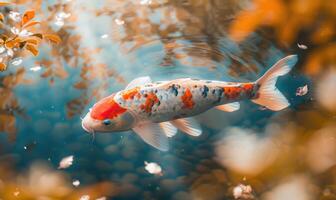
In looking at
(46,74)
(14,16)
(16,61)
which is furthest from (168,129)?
(14,16)

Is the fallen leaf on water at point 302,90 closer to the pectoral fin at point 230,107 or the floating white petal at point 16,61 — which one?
the pectoral fin at point 230,107

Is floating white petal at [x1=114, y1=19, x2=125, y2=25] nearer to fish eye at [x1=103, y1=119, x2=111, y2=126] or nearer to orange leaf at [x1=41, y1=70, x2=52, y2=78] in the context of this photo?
orange leaf at [x1=41, y1=70, x2=52, y2=78]

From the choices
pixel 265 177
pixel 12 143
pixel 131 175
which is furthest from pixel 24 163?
pixel 265 177

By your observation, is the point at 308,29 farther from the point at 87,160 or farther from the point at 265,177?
the point at 87,160

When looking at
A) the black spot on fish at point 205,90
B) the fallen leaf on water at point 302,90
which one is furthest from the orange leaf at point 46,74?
the fallen leaf on water at point 302,90

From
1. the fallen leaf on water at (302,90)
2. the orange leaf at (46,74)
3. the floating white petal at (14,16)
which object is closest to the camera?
the fallen leaf on water at (302,90)
